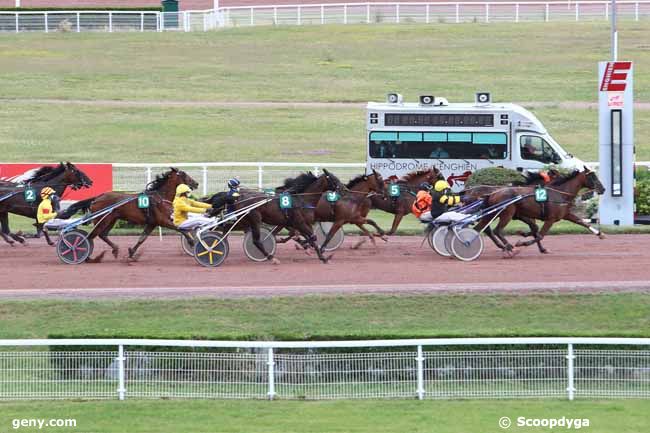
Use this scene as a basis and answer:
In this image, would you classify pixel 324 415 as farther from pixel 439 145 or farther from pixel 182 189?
pixel 439 145

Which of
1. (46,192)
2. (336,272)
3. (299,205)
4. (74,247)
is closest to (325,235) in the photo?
(299,205)

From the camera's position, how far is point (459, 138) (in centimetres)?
2623

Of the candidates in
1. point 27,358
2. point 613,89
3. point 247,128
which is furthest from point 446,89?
point 27,358

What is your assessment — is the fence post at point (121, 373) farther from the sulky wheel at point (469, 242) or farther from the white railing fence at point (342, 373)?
the sulky wheel at point (469, 242)

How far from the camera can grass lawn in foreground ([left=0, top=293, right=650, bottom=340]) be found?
15.2 meters

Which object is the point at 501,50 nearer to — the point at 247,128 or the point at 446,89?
the point at 446,89

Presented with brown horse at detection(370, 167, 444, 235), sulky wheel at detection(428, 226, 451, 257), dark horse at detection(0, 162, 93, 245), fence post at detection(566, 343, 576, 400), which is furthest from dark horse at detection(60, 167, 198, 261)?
fence post at detection(566, 343, 576, 400)

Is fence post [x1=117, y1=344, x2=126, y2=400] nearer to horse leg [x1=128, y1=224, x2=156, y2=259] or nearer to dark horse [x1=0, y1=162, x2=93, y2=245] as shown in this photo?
horse leg [x1=128, y1=224, x2=156, y2=259]

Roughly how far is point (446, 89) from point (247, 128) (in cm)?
694

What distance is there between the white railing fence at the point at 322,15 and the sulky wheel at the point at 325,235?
109 ft

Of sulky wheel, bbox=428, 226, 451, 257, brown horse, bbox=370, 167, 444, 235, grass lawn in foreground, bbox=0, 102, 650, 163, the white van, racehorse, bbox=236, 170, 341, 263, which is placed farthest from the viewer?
grass lawn in foreground, bbox=0, 102, 650, 163

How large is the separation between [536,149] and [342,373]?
569 inches

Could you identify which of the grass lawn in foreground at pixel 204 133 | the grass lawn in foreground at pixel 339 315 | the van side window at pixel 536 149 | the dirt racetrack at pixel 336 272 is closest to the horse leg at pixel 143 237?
A: the dirt racetrack at pixel 336 272

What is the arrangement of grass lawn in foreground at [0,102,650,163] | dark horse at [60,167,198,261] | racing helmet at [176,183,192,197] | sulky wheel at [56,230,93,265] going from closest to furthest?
1. racing helmet at [176,183,192,197]
2. dark horse at [60,167,198,261]
3. sulky wheel at [56,230,93,265]
4. grass lawn in foreground at [0,102,650,163]
